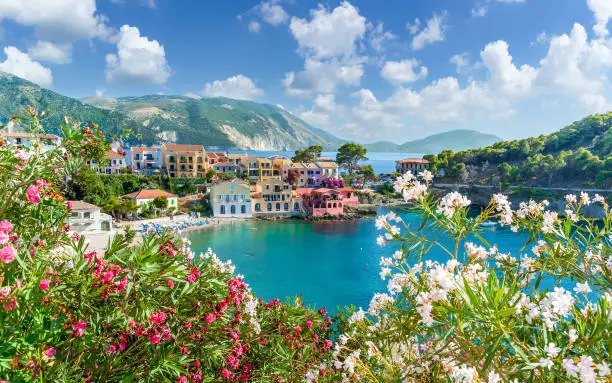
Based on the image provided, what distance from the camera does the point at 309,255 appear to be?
2642 cm

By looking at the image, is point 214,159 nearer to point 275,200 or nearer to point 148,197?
point 275,200

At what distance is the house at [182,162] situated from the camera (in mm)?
48656

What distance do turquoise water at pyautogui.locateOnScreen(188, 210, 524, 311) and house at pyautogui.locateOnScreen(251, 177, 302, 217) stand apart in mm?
3038

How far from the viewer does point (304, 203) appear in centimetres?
4203

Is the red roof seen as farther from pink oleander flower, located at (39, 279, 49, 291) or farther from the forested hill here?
the forested hill

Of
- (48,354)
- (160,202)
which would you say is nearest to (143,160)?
(160,202)

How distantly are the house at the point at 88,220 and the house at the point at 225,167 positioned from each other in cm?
2943

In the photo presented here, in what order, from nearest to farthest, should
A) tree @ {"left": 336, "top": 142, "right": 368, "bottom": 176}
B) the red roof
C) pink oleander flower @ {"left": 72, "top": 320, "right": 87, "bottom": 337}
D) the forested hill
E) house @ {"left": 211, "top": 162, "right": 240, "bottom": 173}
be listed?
pink oleander flower @ {"left": 72, "top": 320, "right": 87, "bottom": 337} → the red roof → the forested hill → house @ {"left": 211, "top": 162, "right": 240, "bottom": 173} → tree @ {"left": 336, "top": 142, "right": 368, "bottom": 176}

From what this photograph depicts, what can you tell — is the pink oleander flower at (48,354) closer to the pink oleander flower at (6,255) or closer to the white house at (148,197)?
the pink oleander flower at (6,255)

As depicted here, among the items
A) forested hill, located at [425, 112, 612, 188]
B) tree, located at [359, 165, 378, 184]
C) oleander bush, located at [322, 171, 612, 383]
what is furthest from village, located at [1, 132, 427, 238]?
forested hill, located at [425, 112, 612, 188]

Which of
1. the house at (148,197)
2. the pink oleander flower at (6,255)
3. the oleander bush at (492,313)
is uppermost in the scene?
the pink oleander flower at (6,255)

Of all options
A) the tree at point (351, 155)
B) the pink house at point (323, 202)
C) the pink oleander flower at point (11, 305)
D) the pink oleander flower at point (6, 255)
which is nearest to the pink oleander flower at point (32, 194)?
the pink oleander flower at point (6, 255)

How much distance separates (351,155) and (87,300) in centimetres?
5810

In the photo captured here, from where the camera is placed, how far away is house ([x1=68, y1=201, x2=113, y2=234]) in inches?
987
